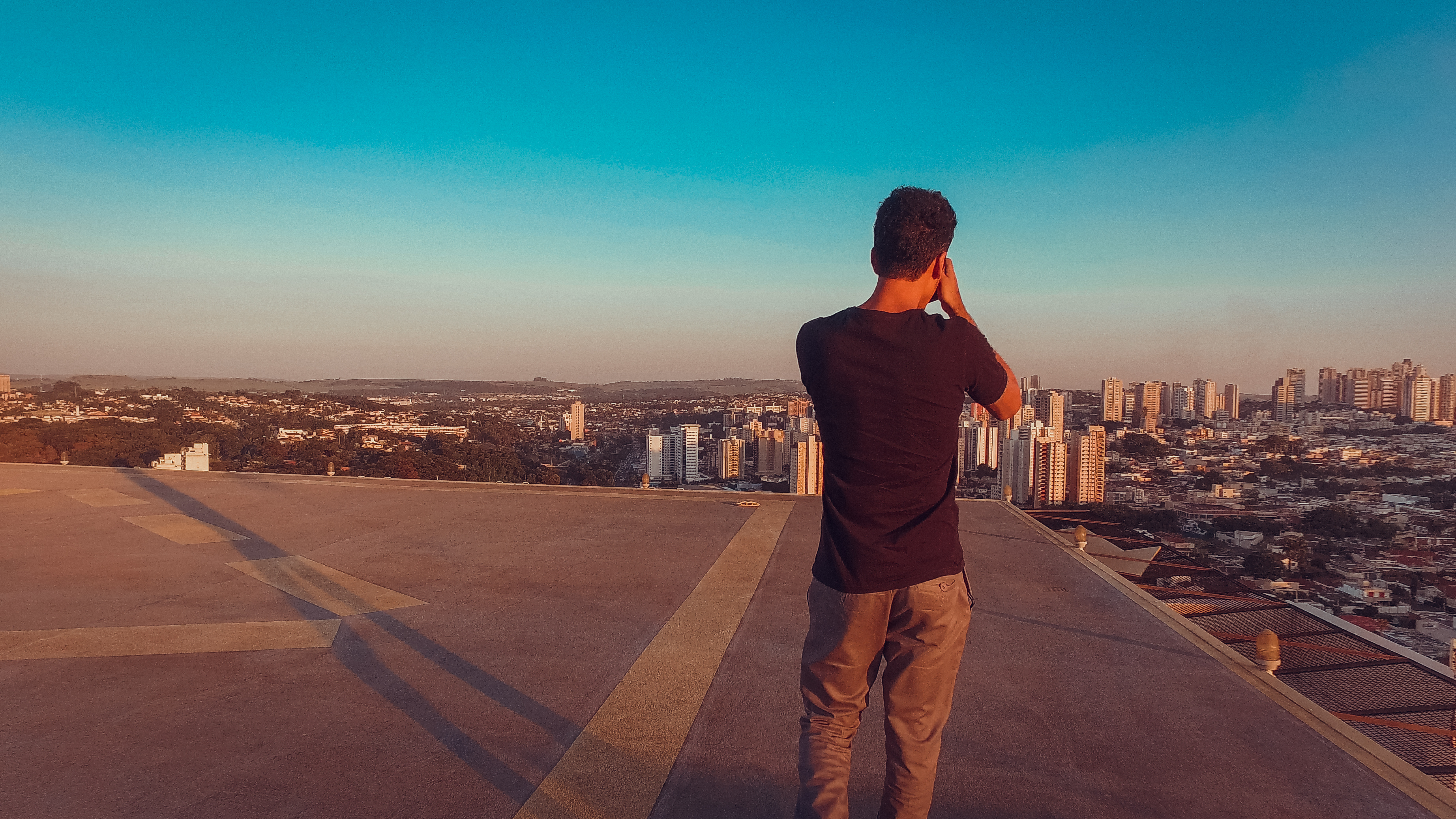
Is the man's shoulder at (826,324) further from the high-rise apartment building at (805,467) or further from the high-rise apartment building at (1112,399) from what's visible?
the high-rise apartment building at (1112,399)

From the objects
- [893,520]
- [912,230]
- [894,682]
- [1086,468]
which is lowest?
[1086,468]

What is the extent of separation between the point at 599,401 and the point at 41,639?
20062 mm

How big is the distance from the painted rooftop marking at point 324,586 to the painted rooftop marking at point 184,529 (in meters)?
1.15

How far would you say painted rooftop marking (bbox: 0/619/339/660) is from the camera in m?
3.70

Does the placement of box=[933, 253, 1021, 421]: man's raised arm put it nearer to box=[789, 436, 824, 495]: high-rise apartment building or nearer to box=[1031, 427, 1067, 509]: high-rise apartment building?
box=[789, 436, 824, 495]: high-rise apartment building

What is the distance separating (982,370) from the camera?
5.43ft

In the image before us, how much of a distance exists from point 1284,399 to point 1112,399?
7.77 m

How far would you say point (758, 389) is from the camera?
931 inches

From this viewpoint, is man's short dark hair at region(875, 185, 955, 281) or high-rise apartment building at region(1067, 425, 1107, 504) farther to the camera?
high-rise apartment building at region(1067, 425, 1107, 504)

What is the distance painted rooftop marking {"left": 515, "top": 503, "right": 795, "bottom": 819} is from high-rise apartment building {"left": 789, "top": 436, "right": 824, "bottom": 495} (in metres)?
6.05

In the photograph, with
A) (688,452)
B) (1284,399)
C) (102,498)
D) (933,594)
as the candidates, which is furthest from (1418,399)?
(102,498)

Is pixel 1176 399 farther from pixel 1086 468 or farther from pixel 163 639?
pixel 163 639

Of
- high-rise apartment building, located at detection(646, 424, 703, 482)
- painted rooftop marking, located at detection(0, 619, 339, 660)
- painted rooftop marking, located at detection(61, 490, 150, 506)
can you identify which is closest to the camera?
painted rooftop marking, located at detection(0, 619, 339, 660)

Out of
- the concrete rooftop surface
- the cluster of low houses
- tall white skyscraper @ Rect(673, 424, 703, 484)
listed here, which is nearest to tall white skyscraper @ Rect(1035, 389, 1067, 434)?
the cluster of low houses
